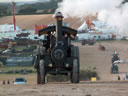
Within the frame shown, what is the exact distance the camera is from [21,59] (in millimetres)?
33406

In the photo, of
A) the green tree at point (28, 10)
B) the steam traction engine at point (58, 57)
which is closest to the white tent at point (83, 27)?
the green tree at point (28, 10)

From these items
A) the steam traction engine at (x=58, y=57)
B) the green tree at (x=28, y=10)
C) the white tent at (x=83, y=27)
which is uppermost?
the green tree at (x=28, y=10)

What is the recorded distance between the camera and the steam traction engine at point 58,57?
42.6 ft

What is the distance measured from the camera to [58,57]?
12953mm

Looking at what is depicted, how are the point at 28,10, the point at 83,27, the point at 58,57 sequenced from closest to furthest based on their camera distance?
the point at 58,57 < the point at 83,27 < the point at 28,10

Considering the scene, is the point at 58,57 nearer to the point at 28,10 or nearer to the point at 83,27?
the point at 83,27

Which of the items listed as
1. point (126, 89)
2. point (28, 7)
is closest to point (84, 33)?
point (28, 7)

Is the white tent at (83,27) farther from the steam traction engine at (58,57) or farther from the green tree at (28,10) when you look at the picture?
the steam traction engine at (58,57)

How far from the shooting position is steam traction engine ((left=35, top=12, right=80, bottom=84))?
13.0m

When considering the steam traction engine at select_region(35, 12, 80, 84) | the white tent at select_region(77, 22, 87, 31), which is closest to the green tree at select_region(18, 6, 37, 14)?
the white tent at select_region(77, 22, 87, 31)

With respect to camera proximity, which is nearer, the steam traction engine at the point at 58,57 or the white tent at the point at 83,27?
the steam traction engine at the point at 58,57

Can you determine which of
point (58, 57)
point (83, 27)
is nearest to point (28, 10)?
point (83, 27)

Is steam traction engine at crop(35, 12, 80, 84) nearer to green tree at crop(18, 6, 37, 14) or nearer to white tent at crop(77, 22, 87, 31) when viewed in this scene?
white tent at crop(77, 22, 87, 31)

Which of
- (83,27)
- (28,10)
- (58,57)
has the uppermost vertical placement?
(28,10)
